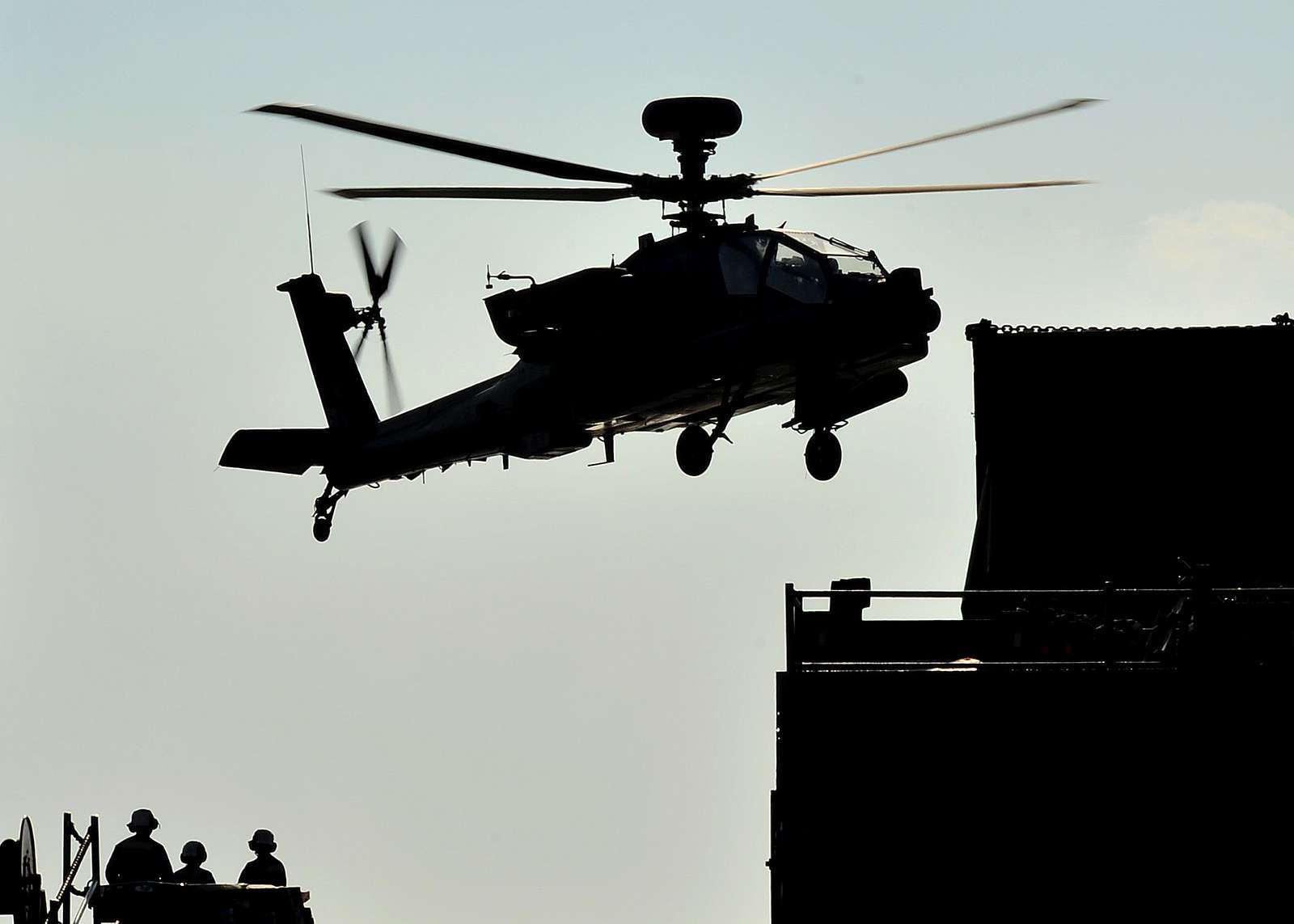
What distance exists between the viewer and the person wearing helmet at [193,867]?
20191 mm

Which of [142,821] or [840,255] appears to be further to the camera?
[840,255]

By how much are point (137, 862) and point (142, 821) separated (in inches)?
27.0

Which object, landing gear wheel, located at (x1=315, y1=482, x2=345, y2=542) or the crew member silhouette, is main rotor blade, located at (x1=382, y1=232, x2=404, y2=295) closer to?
landing gear wheel, located at (x1=315, y1=482, x2=345, y2=542)

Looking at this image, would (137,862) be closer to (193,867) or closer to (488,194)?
(193,867)

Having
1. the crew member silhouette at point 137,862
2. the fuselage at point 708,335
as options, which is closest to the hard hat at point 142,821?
the crew member silhouette at point 137,862

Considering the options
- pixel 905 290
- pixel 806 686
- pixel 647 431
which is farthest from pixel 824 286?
pixel 806 686

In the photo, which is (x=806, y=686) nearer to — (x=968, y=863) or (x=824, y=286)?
(x=968, y=863)

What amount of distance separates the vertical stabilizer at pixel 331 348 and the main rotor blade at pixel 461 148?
384 inches

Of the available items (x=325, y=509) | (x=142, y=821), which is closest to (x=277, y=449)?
(x=325, y=509)

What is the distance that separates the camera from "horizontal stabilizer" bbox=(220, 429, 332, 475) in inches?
1377

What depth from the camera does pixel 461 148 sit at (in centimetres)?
2666

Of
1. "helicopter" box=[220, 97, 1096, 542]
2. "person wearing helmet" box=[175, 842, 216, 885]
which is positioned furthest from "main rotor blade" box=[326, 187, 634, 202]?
"person wearing helmet" box=[175, 842, 216, 885]

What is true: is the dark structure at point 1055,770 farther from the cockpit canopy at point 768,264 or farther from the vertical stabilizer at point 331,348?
the vertical stabilizer at point 331,348

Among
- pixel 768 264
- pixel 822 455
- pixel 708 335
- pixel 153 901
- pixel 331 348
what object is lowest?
pixel 153 901
